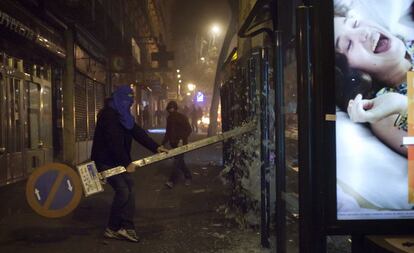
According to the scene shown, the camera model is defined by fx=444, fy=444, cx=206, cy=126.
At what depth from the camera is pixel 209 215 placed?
22.5 ft

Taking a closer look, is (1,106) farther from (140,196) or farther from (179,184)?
(179,184)

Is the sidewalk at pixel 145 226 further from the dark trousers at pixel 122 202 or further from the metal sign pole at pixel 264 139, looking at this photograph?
the metal sign pole at pixel 264 139

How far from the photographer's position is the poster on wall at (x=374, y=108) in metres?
2.77

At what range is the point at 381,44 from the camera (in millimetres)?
2812

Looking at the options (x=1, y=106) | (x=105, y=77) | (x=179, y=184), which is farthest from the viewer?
(x=105, y=77)

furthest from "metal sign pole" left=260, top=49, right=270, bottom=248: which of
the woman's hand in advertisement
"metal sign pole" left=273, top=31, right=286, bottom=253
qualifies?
the woman's hand in advertisement

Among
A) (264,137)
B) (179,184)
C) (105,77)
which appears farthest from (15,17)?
(105,77)

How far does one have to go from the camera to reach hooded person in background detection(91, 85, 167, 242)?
17.8 ft

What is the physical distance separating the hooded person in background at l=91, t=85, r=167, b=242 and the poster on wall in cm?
293

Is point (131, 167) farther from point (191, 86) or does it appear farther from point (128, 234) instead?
point (191, 86)

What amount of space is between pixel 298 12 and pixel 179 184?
751cm

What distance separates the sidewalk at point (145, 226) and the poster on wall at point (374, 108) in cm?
244

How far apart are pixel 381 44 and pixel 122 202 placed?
3.70m

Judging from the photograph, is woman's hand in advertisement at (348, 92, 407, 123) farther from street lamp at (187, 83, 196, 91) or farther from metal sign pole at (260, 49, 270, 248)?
street lamp at (187, 83, 196, 91)
